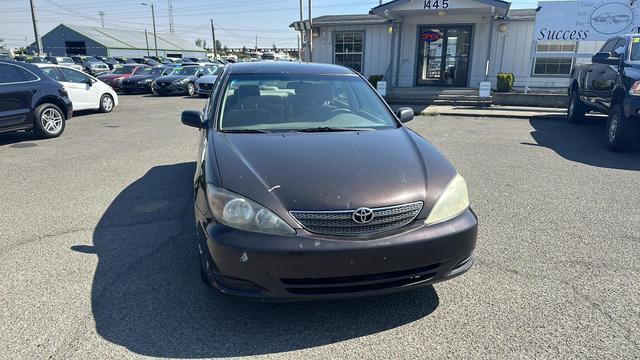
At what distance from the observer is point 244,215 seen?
8.17 feet

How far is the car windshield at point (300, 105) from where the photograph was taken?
375 cm

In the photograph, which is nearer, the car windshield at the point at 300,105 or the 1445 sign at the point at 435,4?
the car windshield at the point at 300,105

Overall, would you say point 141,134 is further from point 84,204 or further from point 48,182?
point 84,204

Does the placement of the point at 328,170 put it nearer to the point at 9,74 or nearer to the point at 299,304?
the point at 299,304

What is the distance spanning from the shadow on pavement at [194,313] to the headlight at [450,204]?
2.22ft

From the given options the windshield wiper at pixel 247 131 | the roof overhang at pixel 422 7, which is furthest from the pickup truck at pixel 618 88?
the windshield wiper at pixel 247 131

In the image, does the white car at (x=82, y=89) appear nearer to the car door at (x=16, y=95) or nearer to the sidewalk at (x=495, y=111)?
the car door at (x=16, y=95)

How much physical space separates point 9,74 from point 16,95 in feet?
1.53

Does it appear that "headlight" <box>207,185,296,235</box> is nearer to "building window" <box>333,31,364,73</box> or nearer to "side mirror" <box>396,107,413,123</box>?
"side mirror" <box>396,107,413,123</box>

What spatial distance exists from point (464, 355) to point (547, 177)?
4493 millimetres

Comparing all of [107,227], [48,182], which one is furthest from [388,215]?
[48,182]

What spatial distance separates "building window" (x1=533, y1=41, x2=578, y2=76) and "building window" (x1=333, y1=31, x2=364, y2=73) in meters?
7.05

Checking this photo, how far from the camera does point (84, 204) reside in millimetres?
4910

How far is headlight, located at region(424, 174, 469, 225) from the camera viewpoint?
2.62 m
